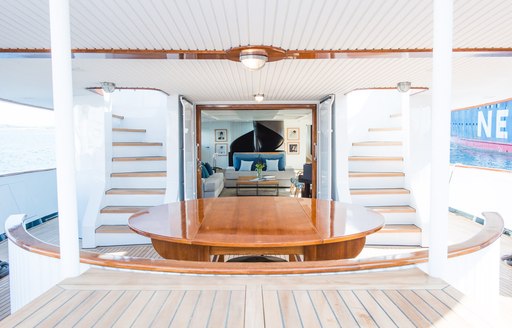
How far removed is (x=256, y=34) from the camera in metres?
2.12

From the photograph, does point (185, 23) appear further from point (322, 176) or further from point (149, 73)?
point (322, 176)

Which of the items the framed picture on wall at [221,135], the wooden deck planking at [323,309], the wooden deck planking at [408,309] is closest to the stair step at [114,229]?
the wooden deck planking at [323,309]

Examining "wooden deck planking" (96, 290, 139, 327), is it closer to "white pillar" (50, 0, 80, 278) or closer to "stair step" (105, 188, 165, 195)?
"white pillar" (50, 0, 80, 278)

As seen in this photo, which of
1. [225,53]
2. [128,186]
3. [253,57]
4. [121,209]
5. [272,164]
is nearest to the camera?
[253,57]

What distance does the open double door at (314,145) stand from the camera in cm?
479

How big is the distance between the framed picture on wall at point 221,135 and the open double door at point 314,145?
19.8 ft

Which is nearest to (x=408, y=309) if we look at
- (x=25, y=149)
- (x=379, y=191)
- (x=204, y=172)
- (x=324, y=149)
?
(x=379, y=191)

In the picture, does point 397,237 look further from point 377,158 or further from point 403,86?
point 403,86

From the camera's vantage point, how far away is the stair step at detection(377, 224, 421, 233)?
13.5 feet

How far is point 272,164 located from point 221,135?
Answer: 7.87 feet

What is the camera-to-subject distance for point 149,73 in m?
3.43

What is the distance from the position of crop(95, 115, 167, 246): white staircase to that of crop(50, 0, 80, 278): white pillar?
2.90m

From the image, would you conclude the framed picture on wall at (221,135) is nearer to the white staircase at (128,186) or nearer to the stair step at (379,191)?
the white staircase at (128,186)

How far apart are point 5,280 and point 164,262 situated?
103 inches
